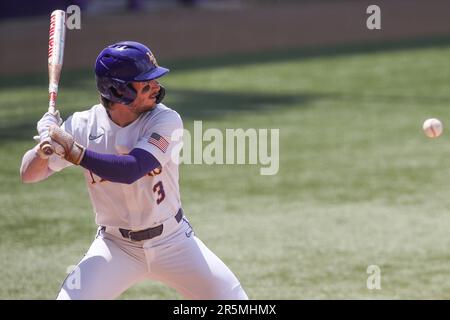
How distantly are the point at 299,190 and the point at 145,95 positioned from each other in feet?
17.0

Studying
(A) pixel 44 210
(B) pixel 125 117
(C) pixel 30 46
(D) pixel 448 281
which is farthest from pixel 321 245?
(C) pixel 30 46

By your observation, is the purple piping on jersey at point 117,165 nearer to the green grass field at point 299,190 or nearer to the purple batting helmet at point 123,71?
the purple batting helmet at point 123,71

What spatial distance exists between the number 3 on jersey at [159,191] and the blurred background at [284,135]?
80.1 inches

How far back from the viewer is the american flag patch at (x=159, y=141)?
496 centimetres

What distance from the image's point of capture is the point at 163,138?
16.4 feet

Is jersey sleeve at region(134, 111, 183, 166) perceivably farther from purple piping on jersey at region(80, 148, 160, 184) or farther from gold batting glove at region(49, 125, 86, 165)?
gold batting glove at region(49, 125, 86, 165)

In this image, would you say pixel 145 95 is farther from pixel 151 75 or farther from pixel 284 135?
pixel 284 135

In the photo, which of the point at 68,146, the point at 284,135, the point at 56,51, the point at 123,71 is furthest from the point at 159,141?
the point at 284,135

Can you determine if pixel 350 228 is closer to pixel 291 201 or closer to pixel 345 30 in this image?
pixel 291 201

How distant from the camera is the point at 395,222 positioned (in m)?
8.82

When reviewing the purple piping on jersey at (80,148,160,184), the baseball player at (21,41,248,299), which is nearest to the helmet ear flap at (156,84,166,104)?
the baseball player at (21,41,248,299)

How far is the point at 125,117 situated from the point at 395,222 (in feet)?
14.0

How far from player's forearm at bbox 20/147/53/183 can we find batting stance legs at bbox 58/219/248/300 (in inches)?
18.0

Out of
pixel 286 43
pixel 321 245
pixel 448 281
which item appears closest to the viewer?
pixel 448 281
